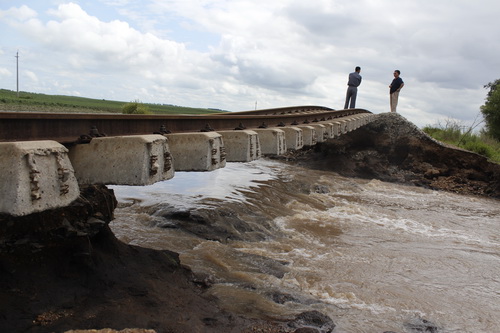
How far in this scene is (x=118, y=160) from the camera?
4.38m

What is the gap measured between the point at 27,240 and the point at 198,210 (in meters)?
5.27

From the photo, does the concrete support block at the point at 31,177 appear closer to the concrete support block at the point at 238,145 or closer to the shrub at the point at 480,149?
the concrete support block at the point at 238,145

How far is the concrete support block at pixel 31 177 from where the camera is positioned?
3.04 m

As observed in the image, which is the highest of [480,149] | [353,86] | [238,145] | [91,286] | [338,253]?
[353,86]

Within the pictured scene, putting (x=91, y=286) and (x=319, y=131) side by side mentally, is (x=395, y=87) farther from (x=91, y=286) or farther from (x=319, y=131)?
(x=91, y=286)

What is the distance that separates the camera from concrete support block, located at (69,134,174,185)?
4305 millimetres

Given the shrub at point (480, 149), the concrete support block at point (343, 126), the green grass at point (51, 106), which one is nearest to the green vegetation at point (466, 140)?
the shrub at point (480, 149)

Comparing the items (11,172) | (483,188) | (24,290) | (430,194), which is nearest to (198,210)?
(24,290)

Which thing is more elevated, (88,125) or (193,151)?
(88,125)

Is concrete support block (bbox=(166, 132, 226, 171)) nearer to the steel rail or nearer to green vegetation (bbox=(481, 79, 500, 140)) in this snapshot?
the steel rail

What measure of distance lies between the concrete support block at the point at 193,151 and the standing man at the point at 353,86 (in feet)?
49.4

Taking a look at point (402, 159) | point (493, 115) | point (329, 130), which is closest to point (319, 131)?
point (329, 130)

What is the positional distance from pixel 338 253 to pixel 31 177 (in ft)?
18.7

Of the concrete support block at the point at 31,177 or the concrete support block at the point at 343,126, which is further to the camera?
the concrete support block at the point at 343,126
